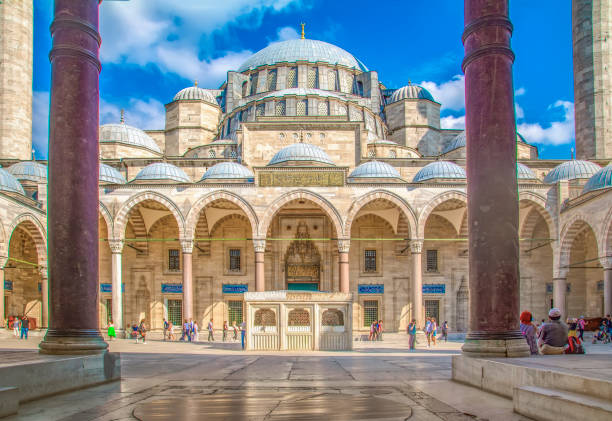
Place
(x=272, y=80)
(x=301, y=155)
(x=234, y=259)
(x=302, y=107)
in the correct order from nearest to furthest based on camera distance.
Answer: (x=301, y=155) < (x=234, y=259) < (x=302, y=107) < (x=272, y=80)

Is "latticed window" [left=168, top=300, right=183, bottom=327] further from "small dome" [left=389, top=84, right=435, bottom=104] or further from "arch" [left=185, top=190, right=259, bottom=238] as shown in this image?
"small dome" [left=389, top=84, right=435, bottom=104]

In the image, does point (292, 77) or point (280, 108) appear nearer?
point (280, 108)

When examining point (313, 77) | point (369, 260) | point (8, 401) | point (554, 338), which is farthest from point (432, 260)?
point (8, 401)

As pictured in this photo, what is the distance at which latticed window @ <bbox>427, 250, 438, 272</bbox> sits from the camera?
77.2ft

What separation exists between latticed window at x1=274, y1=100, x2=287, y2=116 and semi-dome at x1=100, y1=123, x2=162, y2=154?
620cm

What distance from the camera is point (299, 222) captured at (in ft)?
77.4

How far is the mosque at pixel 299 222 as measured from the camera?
20.1 metres

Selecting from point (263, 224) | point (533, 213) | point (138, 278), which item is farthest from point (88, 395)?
point (533, 213)

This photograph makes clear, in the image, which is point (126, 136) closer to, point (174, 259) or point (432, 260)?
point (174, 259)

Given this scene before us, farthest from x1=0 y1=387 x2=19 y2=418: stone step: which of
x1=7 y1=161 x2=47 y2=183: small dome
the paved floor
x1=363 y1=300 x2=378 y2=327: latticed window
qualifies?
x1=7 y1=161 x2=47 y2=183: small dome

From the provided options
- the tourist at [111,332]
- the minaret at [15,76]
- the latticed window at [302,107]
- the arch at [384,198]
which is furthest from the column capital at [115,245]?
the latticed window at [302,107]

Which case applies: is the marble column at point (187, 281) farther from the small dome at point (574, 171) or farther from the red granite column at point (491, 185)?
the red granite column at point (491, 185)

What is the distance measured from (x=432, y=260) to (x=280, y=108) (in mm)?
10893

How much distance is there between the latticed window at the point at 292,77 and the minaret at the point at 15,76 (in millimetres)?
13429
